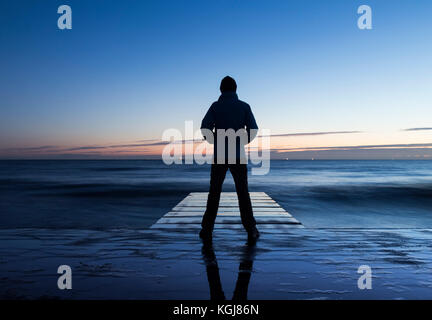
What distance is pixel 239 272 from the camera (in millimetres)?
3438

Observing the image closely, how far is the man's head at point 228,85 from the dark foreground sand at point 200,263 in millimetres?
2107

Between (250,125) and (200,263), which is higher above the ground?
(250,125)

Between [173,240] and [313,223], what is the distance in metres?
5.18

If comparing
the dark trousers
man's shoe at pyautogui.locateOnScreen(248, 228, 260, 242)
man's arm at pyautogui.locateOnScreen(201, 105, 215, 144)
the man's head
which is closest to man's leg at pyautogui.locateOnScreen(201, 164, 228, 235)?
the dark trousers

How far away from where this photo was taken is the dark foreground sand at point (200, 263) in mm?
2904

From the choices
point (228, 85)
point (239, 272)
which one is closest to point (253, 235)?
point (239, 272)

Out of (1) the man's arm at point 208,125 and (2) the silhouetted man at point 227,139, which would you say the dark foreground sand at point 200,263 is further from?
(1) the man's arm at point 208,125

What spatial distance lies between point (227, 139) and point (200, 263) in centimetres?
190

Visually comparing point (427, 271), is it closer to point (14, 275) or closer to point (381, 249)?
point (381, 249)

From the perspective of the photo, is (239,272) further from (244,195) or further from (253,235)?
(244,195)

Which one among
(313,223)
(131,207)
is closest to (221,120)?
(313,223)
